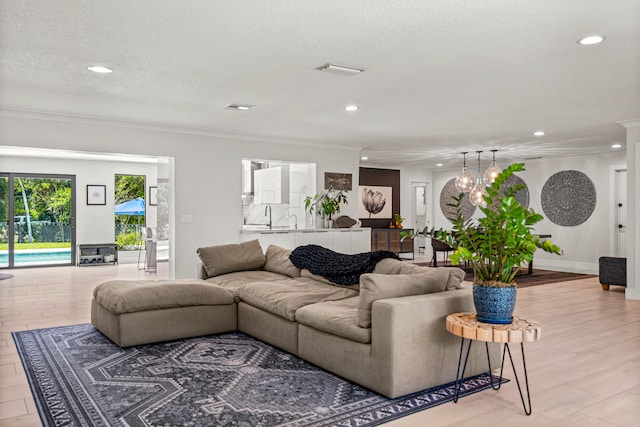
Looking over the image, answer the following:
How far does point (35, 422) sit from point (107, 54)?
2.58 meters

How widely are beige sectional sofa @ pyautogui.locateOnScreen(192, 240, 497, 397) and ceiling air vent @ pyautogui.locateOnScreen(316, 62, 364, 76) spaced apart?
165 cm

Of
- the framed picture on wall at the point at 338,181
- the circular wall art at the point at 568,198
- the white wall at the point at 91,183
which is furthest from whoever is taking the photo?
the white wall at the point at 91,183

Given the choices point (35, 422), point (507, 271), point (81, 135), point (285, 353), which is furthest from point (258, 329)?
point (81, 135)

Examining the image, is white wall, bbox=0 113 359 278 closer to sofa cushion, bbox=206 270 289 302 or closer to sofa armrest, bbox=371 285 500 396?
sofa cushion, bbox=206 270 289 302

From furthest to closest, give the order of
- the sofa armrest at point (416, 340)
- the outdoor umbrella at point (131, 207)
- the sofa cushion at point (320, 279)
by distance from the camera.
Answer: the outdoor umbrella at point (131, 207)
the sofa cushion at point (320, 279)
the sofa armrest at point (416, 340)

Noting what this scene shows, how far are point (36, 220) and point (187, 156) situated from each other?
5.22m

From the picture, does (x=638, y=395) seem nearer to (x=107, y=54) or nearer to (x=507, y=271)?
(x=507, y=271)

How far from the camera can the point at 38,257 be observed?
10.4 meters

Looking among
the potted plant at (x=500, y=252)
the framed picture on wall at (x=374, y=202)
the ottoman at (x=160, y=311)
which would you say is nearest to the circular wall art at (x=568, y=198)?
the framed picture on wall at (x=374, y=202)

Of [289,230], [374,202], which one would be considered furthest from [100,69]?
[374,202]

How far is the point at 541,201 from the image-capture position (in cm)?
1122

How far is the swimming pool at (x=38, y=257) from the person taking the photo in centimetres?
1002

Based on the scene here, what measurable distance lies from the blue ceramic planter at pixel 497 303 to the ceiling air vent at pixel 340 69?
2.12m

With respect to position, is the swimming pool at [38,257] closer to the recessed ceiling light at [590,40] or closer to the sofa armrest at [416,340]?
the sofa armrest at [416,340]
